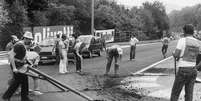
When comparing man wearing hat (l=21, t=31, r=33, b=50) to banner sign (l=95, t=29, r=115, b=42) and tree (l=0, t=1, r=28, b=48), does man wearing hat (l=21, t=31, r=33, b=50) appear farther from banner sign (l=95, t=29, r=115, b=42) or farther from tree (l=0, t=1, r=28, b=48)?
→ banner sign (l=95, t=29, r=115, b=42)

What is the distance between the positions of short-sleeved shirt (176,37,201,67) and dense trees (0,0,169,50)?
1023 inches

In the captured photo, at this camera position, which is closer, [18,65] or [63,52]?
[18,65]

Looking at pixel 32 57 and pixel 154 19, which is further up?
pixel 32 57

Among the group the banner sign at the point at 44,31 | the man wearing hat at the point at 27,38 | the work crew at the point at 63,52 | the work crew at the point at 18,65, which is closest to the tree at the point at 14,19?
the banner sign at the point at 44,31

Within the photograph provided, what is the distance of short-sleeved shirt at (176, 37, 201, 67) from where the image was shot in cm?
721

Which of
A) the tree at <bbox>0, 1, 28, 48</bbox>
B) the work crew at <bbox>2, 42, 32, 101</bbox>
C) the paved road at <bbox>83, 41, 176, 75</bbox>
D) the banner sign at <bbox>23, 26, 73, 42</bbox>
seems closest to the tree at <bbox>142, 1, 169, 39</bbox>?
the banner sign at <bbox>23, 26, 73, 42</bbox>

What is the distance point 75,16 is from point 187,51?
40.8 m

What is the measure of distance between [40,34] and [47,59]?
557 inches

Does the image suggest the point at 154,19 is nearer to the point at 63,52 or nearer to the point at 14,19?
the point at 14,19

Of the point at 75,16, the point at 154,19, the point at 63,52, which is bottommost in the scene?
the point at 154,19

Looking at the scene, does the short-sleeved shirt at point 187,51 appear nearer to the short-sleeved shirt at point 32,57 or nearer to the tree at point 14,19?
the short-sleeved shirt at point 32,57

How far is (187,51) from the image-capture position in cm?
722

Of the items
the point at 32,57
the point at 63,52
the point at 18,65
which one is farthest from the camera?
the point at 63,52

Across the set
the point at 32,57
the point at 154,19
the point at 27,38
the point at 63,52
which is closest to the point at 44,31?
the point at 63,52
